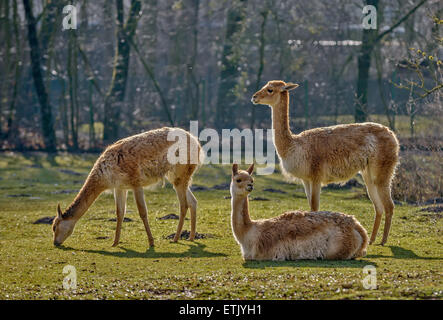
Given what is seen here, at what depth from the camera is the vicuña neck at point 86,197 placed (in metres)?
11.2

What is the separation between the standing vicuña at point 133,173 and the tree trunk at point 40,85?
1562 centimetres

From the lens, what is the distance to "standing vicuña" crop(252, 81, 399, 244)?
11102mm

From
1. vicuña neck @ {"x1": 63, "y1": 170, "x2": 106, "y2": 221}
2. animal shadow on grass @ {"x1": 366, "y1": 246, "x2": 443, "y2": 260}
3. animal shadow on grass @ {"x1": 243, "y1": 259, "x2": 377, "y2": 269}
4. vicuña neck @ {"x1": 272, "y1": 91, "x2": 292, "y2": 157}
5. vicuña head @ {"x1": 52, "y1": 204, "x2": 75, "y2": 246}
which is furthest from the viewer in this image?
vicuña neck @ {"x1": 272, "y1": 91, "x2": 292, "y2": 157}

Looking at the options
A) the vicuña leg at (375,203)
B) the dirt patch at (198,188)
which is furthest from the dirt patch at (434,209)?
the dirt patch at (198,188)

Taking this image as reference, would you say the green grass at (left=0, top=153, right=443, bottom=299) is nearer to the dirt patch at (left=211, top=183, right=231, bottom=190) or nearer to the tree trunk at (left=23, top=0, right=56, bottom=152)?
the dirt patch at (left=211, top=183, right=231, bottom=190)

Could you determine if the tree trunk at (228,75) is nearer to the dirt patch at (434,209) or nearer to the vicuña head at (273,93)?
the dirt patch at (434,209)

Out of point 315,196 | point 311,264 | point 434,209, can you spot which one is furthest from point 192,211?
point 434,209

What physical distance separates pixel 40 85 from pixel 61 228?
54.8 feet

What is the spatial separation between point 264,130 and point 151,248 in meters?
18.2

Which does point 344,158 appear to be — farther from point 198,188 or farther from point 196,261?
point 198,188

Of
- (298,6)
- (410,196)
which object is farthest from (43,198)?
(298,6)

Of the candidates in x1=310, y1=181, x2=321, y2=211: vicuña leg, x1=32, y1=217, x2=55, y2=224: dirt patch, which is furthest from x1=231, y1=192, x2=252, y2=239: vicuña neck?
x1=32, y1=217, x2=55, y2=224: dirt patch

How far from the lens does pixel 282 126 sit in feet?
38.2

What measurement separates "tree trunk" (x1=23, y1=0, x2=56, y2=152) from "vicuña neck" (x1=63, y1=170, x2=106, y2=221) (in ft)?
51.1
